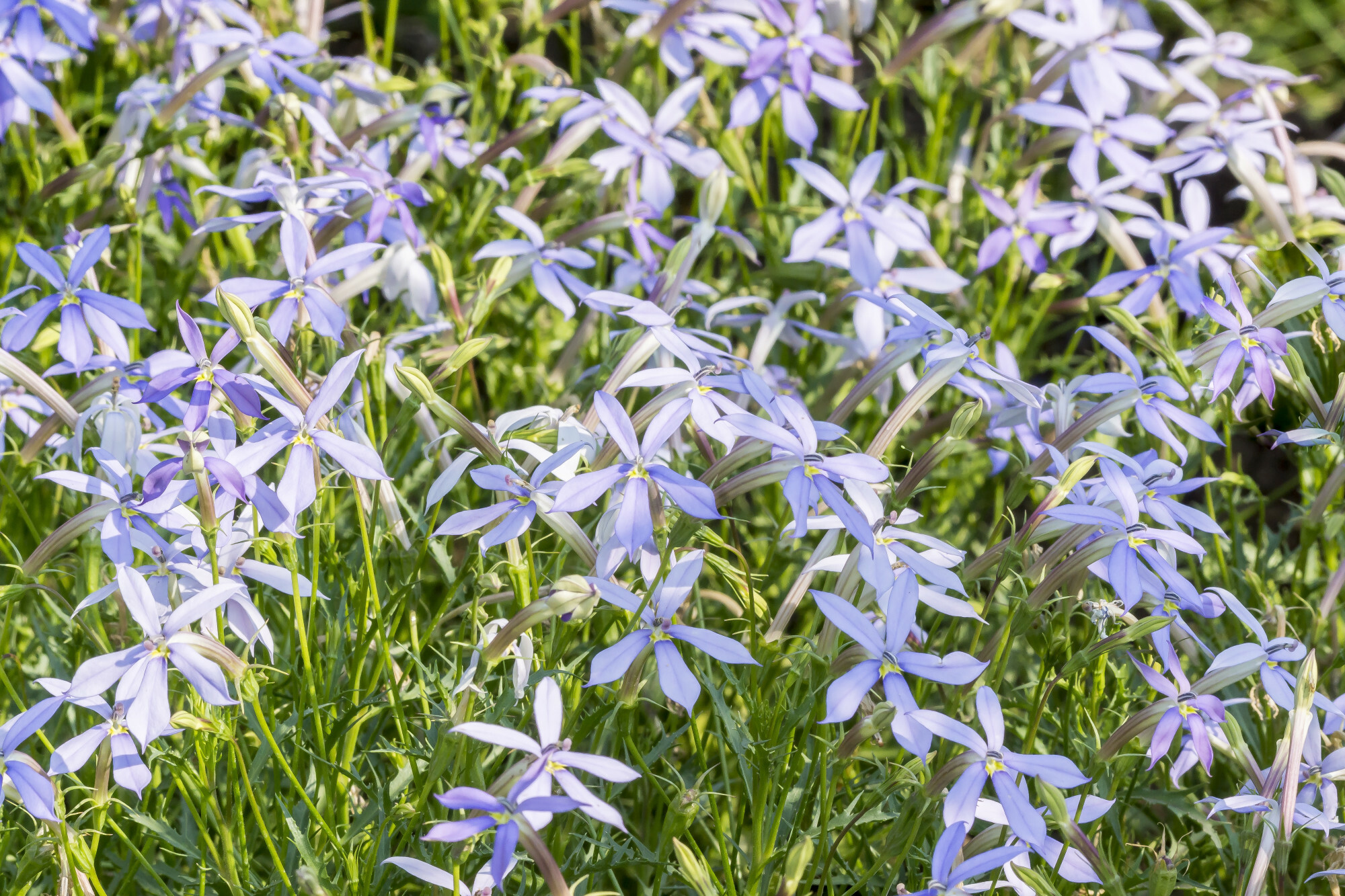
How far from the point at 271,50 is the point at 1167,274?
141 cm

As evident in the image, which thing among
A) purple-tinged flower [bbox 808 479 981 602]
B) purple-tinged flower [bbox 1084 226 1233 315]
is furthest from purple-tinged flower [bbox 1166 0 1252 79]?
purple-tinged flower [bbox 808 479 981 602]

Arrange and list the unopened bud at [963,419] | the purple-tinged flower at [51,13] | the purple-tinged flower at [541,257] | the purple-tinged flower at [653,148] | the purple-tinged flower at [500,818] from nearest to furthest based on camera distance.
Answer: the purple-tinged flower at [500,818] < the unopened bud at [963,419] < the purple-tinged flower at [541,257] < the purple-tinged flower at [51,13] < the purple-tinged flower at [653,148]

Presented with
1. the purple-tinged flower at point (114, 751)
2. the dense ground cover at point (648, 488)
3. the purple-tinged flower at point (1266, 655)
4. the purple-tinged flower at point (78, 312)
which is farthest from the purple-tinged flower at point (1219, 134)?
the purple-tinged flower at point (114, 751)

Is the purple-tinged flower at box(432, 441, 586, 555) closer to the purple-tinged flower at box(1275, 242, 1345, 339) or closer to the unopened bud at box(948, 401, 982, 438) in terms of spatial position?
the unopened bud at box(948, 401, 982, 438)

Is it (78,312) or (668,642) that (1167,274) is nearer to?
(668,642)

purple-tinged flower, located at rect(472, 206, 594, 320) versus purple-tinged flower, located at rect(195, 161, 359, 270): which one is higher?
purple-tinged flower, located at rect(195, 161, 359, 270)

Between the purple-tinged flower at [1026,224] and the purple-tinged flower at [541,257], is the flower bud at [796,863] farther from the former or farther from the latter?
the purple-tinged flower at [1026,224]

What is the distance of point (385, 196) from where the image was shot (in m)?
1.58

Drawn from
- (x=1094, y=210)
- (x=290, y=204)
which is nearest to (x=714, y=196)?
(x=290, y=204)

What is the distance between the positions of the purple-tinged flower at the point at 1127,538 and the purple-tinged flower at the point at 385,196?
0.91 metres

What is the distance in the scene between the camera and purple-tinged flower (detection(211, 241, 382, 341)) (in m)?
1.25

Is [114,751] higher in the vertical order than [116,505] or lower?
lower

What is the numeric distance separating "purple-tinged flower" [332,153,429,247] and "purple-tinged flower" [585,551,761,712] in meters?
0.71

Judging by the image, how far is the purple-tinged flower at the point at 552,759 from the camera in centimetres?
87
